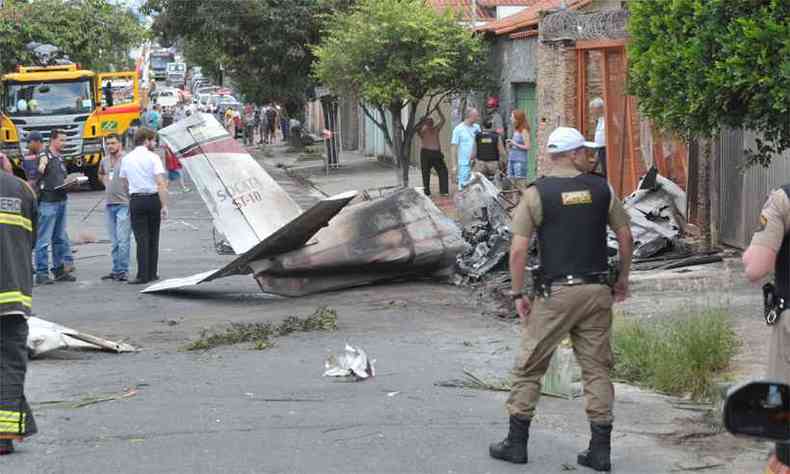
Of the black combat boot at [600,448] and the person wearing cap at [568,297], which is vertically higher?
the person wearing cap at [568,297]

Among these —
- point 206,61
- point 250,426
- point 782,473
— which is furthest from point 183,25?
point 782,473

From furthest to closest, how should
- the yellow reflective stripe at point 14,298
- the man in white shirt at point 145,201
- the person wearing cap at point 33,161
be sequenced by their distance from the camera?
the person wearing cap at point 33,161
the man in white shirt at point 145,201
the yellow reflective stripe at point 14,298

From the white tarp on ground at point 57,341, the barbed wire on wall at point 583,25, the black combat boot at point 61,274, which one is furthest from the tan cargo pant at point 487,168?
the white tarp on ground at point 57,341

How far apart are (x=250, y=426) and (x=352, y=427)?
2.09 feet

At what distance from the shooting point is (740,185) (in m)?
14.8

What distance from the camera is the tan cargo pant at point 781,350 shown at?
510 cm

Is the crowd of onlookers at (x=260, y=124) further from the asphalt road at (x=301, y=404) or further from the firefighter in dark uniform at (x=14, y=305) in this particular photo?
the firefighter in dark uniform at (x=14, y=305)

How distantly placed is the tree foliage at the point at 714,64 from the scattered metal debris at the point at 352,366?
3.51 metres

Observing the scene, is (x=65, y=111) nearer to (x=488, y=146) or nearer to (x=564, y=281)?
(x=488, y=146)

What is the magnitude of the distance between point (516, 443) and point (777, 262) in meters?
2.06

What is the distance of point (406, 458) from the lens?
6.91 metres

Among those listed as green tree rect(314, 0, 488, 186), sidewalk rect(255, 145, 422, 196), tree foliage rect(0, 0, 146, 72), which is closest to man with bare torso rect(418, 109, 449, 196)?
green tree rect(314, 0, 488, 186)

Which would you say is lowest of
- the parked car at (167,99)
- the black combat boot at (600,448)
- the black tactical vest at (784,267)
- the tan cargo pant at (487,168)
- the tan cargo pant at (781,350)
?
the black combat boot at (600,448)

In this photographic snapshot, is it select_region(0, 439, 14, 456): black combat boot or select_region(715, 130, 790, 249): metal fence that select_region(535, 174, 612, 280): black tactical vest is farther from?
select_region(715, 130, 790, 249): metal fence
